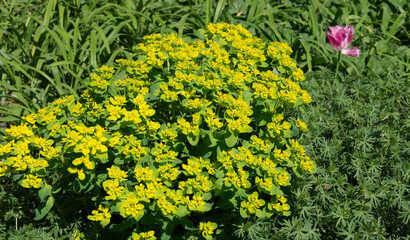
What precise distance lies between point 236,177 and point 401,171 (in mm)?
1068

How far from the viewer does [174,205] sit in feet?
7.53

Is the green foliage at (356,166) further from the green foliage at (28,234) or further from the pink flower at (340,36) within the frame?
the green foliage at (28,234)

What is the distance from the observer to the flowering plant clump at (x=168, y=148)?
2.32 metres

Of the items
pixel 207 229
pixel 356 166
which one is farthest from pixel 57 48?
pixel 356 166

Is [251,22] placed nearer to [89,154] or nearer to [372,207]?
[372,207]

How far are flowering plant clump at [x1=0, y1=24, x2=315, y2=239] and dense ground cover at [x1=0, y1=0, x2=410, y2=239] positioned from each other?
0.75 ft

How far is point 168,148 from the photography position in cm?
245

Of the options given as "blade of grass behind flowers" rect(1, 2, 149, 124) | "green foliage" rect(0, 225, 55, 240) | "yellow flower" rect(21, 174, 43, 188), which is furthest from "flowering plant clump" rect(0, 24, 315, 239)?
"blade of grass behind flowers" rect(1, 2, 149, 124)

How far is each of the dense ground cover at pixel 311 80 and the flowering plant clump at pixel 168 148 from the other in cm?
23

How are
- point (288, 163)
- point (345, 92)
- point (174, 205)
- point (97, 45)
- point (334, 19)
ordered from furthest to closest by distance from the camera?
point (334, 19) < point (97, 45) < point (345, 92) < point (288, 163) < point (174, 205)

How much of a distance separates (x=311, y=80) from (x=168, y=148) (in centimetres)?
140

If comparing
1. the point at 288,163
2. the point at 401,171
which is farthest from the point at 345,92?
the point at 288,163

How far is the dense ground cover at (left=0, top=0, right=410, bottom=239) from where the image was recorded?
2596 millimetres

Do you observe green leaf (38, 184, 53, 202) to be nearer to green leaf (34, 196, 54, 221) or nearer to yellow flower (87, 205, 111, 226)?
green leaf (34, 196, 54, 221)
